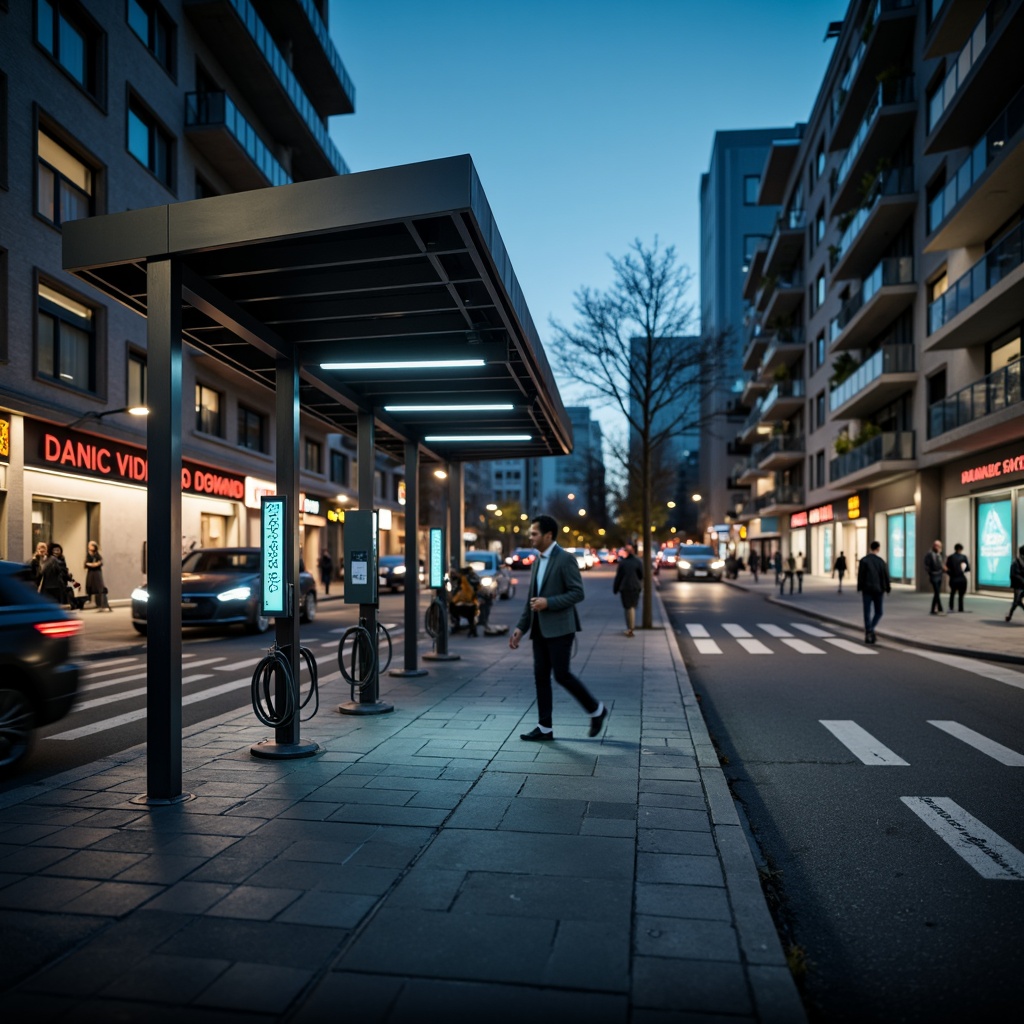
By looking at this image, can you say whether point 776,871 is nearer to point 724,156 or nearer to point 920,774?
point 920,774

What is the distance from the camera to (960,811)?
5.48m

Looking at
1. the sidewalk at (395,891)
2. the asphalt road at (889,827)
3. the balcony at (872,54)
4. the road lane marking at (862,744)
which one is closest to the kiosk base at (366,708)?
the sidewalk at (395,891)

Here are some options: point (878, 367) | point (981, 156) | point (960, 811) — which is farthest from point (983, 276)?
point (960, 811)

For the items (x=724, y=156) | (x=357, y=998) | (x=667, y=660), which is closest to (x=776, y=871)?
(x=357, y=998)

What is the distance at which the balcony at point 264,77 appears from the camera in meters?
27.6

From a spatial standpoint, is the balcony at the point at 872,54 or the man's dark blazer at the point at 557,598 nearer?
the man's dark blazer at the point at 557,598

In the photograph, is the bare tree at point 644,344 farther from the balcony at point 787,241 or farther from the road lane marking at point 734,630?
the balcony at point 787,241

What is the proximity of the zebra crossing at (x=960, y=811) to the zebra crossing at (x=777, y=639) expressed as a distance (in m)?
6.97

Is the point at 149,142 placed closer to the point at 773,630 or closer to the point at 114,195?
the point at 114,195

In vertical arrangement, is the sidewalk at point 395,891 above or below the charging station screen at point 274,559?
below

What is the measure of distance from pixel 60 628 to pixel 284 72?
30.6 meters

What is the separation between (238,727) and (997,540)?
1010 inches

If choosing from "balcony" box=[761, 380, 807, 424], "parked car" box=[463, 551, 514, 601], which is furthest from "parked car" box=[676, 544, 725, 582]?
"parked car" box=[463, 551, 514, 601]

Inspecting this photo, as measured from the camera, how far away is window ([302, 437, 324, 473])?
40.6m
